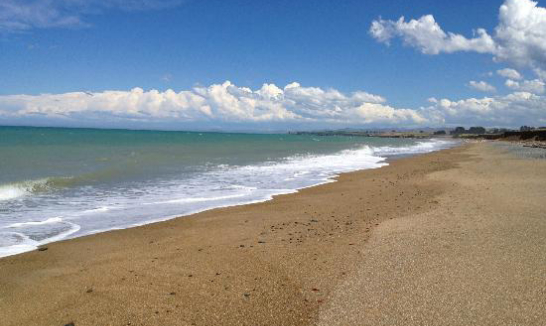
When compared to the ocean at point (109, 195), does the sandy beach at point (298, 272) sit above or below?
above

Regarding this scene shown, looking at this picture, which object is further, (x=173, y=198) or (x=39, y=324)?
(x=173, y=198)

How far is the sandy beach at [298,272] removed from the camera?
5.64 m

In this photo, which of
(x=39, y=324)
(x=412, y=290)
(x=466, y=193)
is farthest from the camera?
(x=466, y=193)

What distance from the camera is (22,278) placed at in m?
7.30

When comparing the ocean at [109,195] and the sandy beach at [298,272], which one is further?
the ocean at [109,195]

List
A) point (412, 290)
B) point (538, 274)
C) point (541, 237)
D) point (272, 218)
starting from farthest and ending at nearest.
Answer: point (272, 218) → point (541, 237) → point (538, 274) → point (412, 290)

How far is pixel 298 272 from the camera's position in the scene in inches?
284

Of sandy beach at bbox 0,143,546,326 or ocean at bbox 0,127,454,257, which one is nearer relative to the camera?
sandy beach at bbox 0,143,546,326

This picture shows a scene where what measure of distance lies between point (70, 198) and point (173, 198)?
3.95m

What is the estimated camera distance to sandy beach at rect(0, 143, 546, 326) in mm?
5645

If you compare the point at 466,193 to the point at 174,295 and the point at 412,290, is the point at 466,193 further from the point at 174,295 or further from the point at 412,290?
the point at 174,295

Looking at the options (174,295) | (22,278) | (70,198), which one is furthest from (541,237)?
(70,198)

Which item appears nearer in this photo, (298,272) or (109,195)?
(298,272)

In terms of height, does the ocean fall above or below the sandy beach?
below
